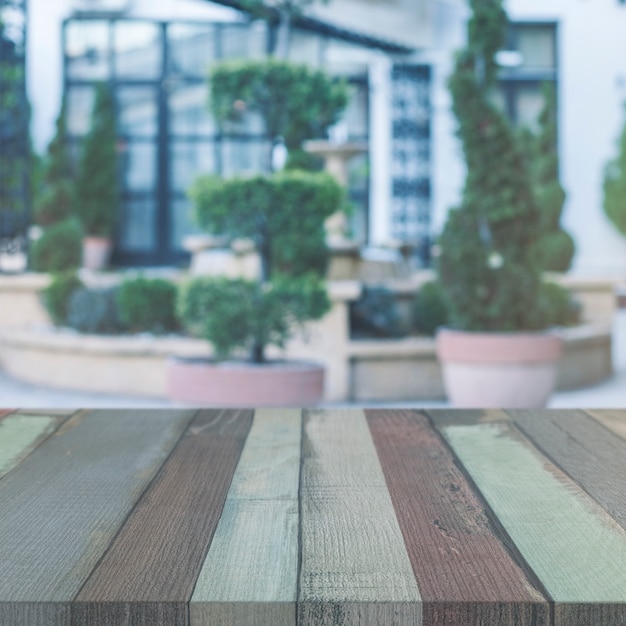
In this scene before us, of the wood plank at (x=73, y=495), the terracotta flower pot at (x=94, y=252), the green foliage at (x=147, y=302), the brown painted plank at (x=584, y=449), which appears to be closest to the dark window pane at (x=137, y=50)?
the terracotta flower pot at (x=94, y=252)

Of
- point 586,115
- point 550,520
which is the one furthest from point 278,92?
point 586,115

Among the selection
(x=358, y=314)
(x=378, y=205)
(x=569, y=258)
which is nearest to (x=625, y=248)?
(x=569, y=258)

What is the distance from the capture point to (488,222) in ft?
16.9

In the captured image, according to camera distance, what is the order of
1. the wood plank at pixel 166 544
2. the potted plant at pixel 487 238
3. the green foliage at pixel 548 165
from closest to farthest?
the wood plank at pixel 166 544, the potted plant at pixel 487 238, the green foliage at pixel 548 165

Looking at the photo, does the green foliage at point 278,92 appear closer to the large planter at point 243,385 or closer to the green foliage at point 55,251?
the large planter at point 243,385

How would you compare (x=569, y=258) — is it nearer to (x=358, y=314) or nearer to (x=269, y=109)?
(x=358, y=314)

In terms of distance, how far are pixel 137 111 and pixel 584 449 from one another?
1242 cm

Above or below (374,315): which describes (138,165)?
above

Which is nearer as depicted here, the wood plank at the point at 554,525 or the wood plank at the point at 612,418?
the wood plank at the point at 554,525

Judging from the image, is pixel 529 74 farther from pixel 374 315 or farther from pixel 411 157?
pixel 374 315

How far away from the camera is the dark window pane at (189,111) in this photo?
510 inches

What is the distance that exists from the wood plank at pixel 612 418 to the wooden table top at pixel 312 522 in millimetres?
17

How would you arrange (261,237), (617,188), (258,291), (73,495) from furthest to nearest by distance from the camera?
(617,188) < (261,237) < (258,291) < (73,495)

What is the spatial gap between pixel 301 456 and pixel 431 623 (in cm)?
54
